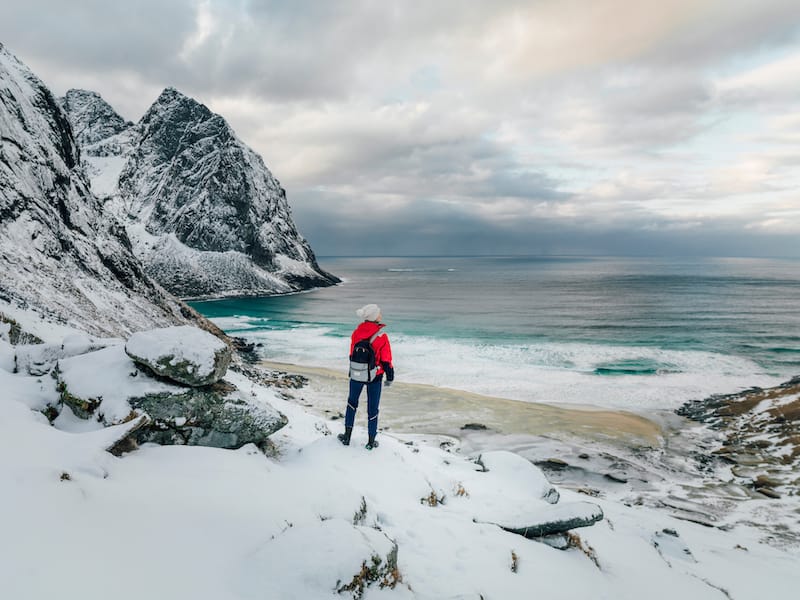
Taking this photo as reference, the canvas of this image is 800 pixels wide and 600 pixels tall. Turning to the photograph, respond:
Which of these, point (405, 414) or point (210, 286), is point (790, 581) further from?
point (210, 286)

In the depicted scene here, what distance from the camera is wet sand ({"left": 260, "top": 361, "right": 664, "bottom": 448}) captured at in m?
16.9

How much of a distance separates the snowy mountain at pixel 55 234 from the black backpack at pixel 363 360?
10.5 metres

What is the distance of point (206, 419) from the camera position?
635 centimetres

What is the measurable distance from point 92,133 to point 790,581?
566 feet

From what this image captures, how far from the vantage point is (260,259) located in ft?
353

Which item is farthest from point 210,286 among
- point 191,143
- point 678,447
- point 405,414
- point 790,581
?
point 790,581

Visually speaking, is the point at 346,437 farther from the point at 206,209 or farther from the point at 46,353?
the point at 206,209

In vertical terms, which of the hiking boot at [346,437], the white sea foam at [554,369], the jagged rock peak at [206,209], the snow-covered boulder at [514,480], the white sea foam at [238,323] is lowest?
the white sea foam at [554,369]

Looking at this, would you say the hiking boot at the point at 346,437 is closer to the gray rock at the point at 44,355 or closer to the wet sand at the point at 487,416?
the gray rock at the point at 44,355

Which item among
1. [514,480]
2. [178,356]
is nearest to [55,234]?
[178,356]

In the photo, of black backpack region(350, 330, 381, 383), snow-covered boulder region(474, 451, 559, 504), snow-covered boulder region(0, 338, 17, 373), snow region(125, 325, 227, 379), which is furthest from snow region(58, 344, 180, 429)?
snow-covered boulder region(474, 451, 559, 504)

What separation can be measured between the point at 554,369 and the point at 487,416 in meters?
12.3

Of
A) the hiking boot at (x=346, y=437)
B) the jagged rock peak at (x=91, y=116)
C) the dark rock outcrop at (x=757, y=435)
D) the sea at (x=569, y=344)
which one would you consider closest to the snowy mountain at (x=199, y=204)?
the jagged rock peak at (x=91, y=116)

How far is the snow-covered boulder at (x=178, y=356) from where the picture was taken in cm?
634
